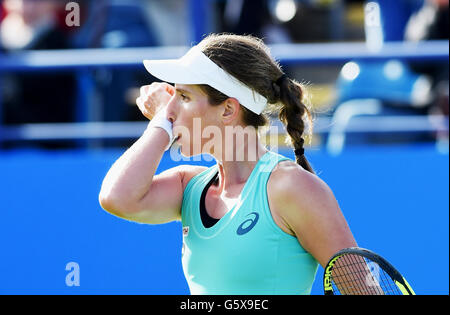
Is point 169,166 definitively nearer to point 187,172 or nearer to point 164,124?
point 187,172

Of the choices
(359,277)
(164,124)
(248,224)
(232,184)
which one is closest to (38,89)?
(164,124)

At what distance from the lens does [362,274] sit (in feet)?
7.26

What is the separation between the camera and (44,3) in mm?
6645

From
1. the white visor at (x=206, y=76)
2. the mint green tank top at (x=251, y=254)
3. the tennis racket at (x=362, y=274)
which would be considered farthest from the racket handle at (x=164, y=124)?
the tennis racket at (x=362, y=274)

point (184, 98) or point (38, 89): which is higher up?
point (38, 89)

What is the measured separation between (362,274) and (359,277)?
0.01 metres

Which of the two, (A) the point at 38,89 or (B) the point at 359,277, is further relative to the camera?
(A) the point at 38,89

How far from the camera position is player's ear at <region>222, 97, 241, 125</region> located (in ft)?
8.14

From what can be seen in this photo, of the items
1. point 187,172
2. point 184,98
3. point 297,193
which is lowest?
point 297,193

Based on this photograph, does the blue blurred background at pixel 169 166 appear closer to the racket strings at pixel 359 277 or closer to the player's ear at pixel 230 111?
the player's ear at pixel 230 111

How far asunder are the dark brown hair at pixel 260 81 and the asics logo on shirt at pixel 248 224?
0.27 metres

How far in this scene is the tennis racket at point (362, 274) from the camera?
7.06 feet

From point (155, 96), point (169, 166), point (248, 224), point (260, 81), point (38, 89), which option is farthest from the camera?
point (38, 89)
